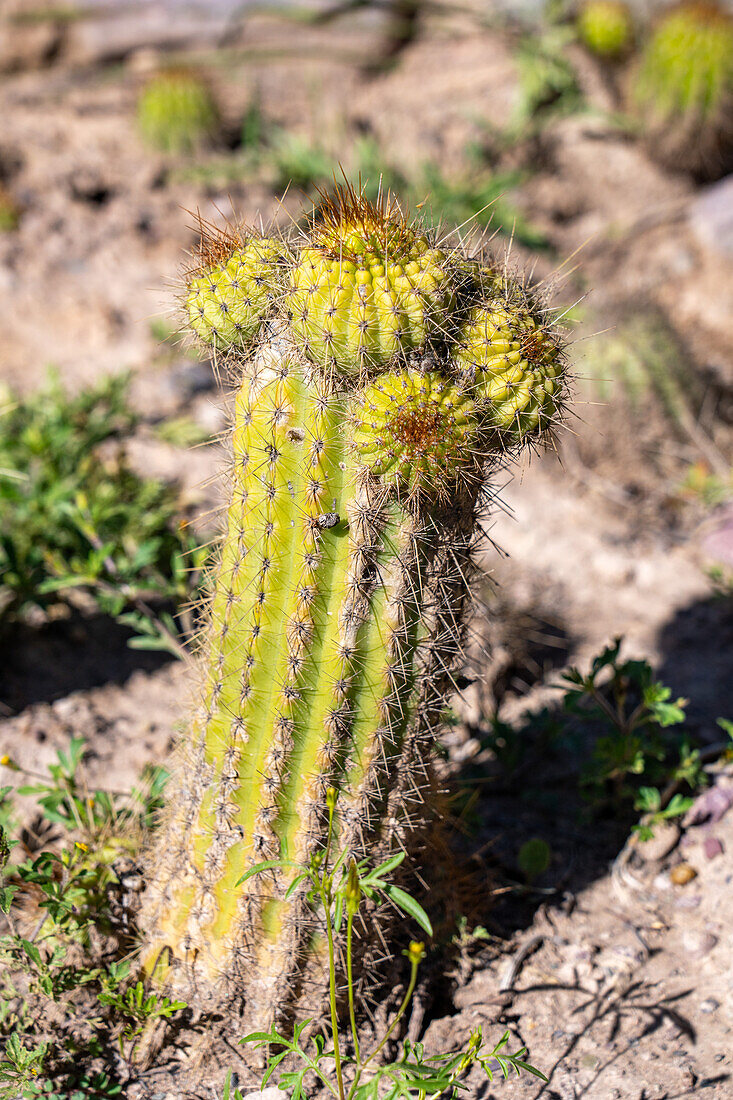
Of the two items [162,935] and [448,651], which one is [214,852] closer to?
[162,935]

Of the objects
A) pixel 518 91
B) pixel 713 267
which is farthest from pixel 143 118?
pixel 713 267

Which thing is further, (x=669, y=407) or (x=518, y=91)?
(x=518, y=91)

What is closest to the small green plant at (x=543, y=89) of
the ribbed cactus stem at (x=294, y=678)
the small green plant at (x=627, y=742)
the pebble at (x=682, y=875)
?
the small green plant at (x=627, y=742)

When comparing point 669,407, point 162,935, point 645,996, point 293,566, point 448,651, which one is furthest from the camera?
point 669,407

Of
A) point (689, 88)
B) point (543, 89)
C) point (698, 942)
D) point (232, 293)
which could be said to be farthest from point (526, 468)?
point (543, 89)

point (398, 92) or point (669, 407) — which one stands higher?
point (398, 92)

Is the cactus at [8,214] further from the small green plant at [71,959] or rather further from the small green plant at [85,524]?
the small green plant at [71,959]

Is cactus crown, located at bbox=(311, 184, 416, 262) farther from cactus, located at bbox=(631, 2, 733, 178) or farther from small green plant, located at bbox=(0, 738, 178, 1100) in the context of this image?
cactus, located at bbox=(631, 2, 733, 178)

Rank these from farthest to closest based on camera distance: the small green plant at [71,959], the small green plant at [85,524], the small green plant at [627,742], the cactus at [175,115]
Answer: the cactus at [175,115]
the small green plant at [85,524]
the small green plant at [627,742]
the small green plant at [71,959]
